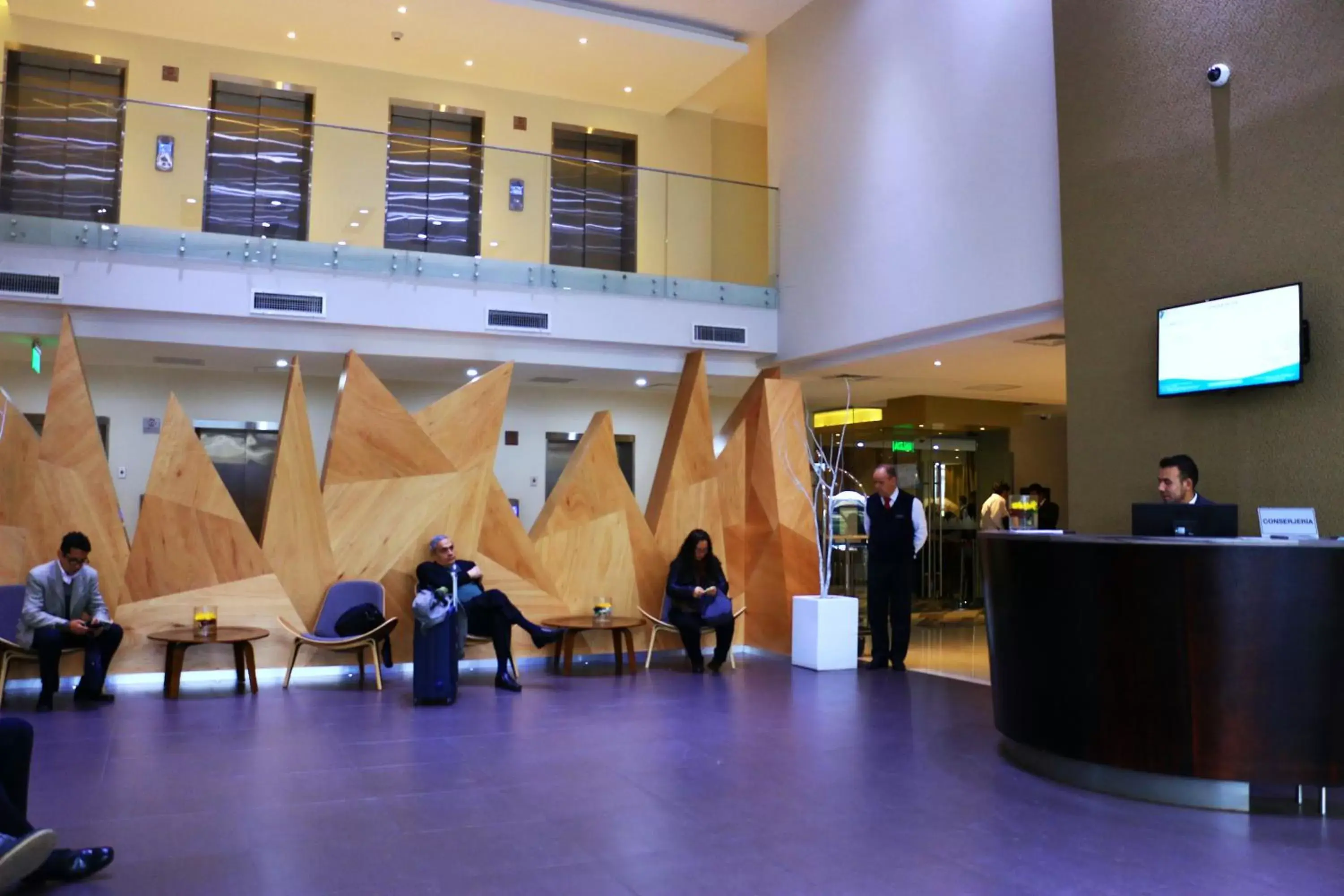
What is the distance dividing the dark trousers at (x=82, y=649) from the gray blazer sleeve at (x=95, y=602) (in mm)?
84

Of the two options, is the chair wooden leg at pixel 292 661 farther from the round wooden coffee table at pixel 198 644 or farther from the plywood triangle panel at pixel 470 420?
the plywood triangle panel at pixel 470 420

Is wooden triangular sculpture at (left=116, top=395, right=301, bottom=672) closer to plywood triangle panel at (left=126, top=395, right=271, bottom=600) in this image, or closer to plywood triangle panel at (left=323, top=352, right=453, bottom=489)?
plywood triangle panel at (left=126, top=395, right=271, bottom=600)

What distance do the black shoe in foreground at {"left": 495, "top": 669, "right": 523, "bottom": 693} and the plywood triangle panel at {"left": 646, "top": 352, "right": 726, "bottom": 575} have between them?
236 cm

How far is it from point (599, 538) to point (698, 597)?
4.06ft

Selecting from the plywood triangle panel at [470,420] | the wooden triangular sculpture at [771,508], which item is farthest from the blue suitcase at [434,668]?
the wooden triangular sculpture at [771,508]

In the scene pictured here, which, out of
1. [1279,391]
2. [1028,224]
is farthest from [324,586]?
[1279,391]

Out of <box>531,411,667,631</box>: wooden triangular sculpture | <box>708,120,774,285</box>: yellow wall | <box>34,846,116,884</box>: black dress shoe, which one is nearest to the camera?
<box>34,846,116,884</box>: black dress shoe

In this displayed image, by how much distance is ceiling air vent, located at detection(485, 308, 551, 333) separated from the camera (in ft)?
32.2

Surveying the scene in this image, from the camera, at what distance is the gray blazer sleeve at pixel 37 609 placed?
7027 millimetres

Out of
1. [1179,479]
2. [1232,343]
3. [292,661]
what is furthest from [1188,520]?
[292,661]

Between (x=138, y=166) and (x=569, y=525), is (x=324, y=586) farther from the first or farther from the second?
(x=138, y=166)

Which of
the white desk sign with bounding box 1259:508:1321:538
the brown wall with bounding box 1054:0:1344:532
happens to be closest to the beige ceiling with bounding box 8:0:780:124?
the brown wall with bounding box 1054:0:1344:532

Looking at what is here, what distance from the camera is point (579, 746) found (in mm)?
5875

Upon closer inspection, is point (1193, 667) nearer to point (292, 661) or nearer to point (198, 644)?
point (292, 661)
